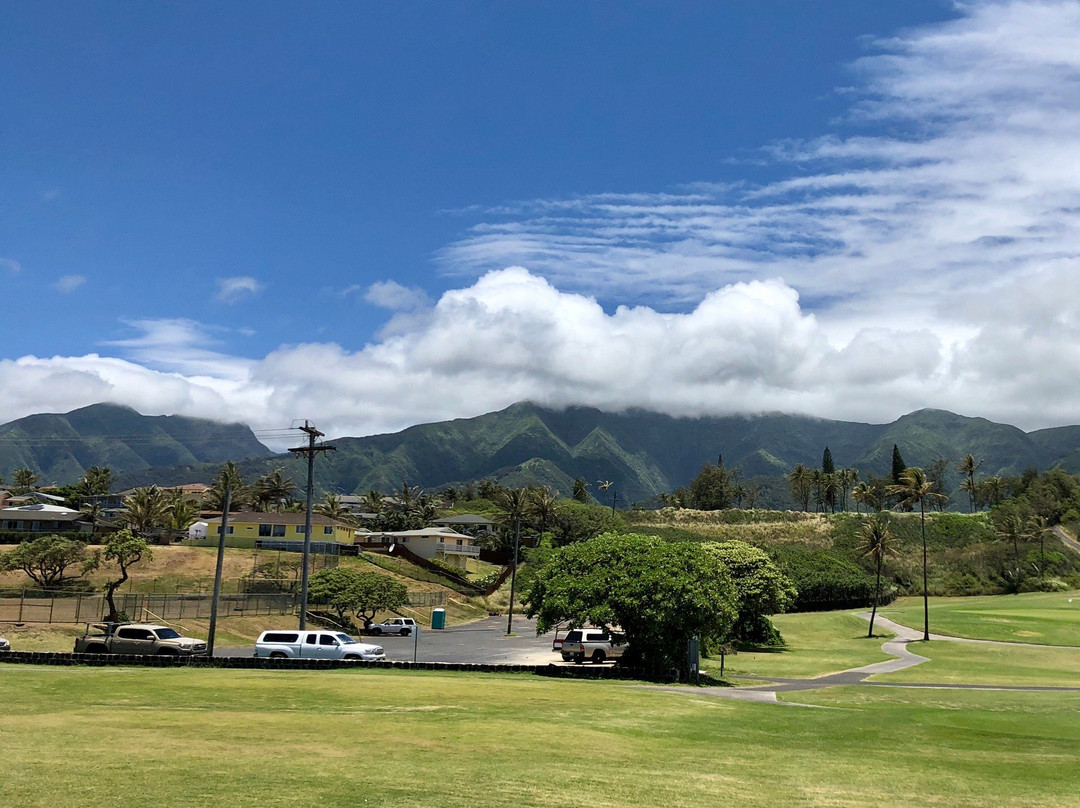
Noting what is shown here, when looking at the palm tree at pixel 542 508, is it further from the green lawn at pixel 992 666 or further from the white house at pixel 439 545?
the green lawn at pixel 992 666

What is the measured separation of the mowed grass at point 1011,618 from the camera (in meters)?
69.3

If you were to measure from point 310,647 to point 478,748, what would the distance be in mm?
24501

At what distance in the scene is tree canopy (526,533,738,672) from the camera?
126ft

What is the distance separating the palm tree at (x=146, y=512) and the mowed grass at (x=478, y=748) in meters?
70.6

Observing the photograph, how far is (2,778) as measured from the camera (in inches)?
487

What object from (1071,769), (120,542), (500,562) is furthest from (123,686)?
(500,562)

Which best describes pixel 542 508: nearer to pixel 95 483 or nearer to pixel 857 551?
pixel 857 551

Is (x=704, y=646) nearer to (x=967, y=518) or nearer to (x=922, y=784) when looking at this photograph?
(x=922, y=784)

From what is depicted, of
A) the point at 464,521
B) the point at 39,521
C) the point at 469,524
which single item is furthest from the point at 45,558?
the point at 469,524

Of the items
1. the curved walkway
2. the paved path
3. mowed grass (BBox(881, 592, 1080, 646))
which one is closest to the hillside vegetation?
the paved path

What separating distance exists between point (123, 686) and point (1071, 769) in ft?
82.8

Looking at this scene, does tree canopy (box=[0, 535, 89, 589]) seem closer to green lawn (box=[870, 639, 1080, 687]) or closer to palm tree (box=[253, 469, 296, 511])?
palm tree (box=[253, 469, 296, 511])

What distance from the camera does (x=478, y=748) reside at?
17141mm

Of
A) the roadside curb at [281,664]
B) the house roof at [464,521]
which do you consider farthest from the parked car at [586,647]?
the house roof at [464,521]
